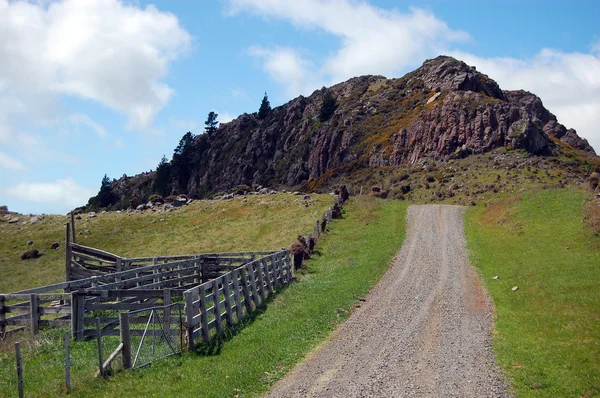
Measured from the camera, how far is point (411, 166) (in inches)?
3447

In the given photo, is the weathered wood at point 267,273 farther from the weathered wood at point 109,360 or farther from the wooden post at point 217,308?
the weathered wood at point 109,360

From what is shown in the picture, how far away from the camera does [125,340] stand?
12508mm

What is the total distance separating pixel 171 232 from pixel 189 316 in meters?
38.7

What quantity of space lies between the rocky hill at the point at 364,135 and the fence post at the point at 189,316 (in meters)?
75.1

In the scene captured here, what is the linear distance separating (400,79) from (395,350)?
13653 centimetres

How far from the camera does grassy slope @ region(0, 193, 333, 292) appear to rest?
41438 millimetres

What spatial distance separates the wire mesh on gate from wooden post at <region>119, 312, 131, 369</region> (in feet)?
0.57

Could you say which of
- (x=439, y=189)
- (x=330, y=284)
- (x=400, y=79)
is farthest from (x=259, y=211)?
(x=400, y=79)

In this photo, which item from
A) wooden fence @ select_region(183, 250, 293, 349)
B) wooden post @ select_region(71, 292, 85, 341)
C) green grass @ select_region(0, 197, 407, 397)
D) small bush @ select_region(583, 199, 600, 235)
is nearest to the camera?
green grass @ select_region(0, 197, 407, 397)

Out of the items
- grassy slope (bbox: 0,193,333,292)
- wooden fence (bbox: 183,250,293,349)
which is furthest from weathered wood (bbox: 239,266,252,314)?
grassy slope (bbox: 0,193,333,292)

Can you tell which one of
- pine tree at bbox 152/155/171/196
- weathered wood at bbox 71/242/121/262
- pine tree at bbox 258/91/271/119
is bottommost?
weathered wood at bbox 71/242/121/262

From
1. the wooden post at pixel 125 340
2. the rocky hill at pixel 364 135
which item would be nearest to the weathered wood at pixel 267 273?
the wooden post at pixel 125 340

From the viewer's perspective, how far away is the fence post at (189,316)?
14.2m

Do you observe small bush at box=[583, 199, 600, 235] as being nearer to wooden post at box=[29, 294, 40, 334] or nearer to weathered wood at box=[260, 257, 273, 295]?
weathered wood at box=[260, 257, 273, 295]
